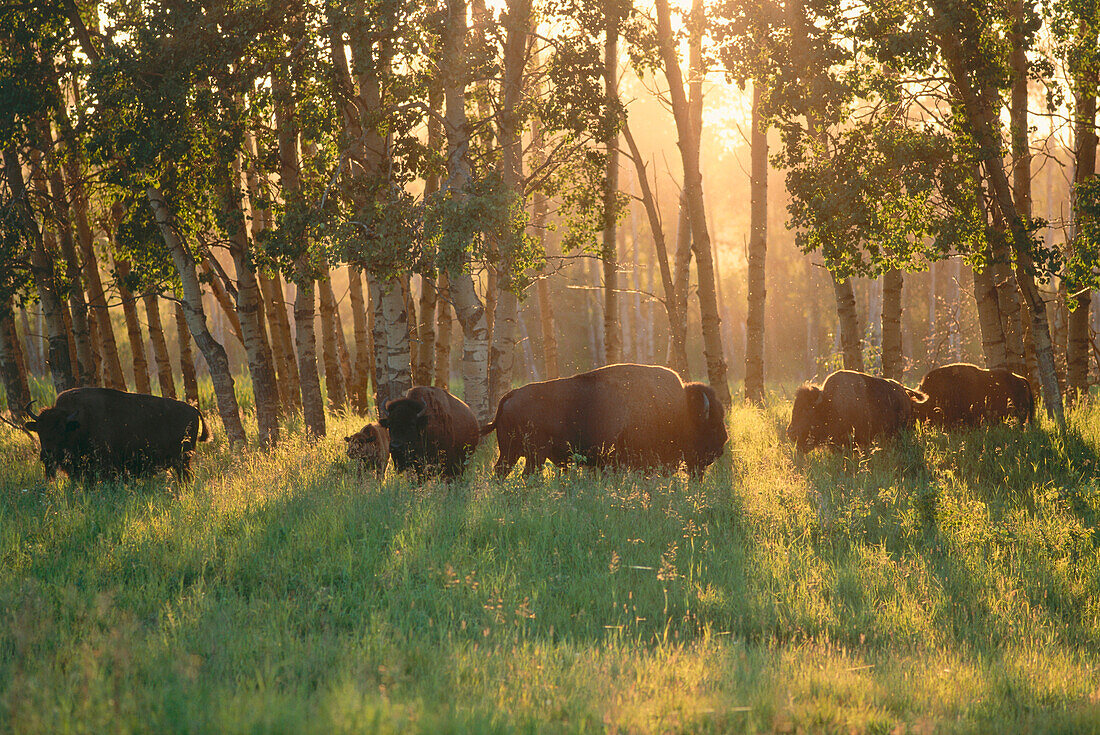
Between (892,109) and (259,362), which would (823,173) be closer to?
(892,109)

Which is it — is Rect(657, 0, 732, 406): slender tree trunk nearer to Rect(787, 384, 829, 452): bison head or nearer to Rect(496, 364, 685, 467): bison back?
Rect(787, 384, 829, 452): bison head

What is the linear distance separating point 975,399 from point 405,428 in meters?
8.74

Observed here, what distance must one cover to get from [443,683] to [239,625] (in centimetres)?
170

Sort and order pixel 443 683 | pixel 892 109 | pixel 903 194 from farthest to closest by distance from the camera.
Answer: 1. pixel 892 109
2. pixel 903 194
3. pixel 443 683

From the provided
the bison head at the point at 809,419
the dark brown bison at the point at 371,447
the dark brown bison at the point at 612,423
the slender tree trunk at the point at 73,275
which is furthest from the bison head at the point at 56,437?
the bison head at the point at 809,419

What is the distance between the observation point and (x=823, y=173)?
1166 centimetres

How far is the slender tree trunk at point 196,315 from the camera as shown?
1277cm

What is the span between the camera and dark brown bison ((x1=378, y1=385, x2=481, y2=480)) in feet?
33.3

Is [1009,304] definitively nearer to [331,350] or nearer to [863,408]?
[863,408]

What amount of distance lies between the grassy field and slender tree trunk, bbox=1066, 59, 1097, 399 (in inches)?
147

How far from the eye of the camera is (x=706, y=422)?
A: 1088cm

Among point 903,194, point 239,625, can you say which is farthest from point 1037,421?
point 239,625

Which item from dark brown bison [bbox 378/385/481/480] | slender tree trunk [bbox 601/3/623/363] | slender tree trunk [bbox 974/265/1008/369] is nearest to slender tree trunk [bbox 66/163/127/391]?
dark brown bison [bbox 378/385/481/480]

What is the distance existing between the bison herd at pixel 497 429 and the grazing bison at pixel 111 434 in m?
0.01
